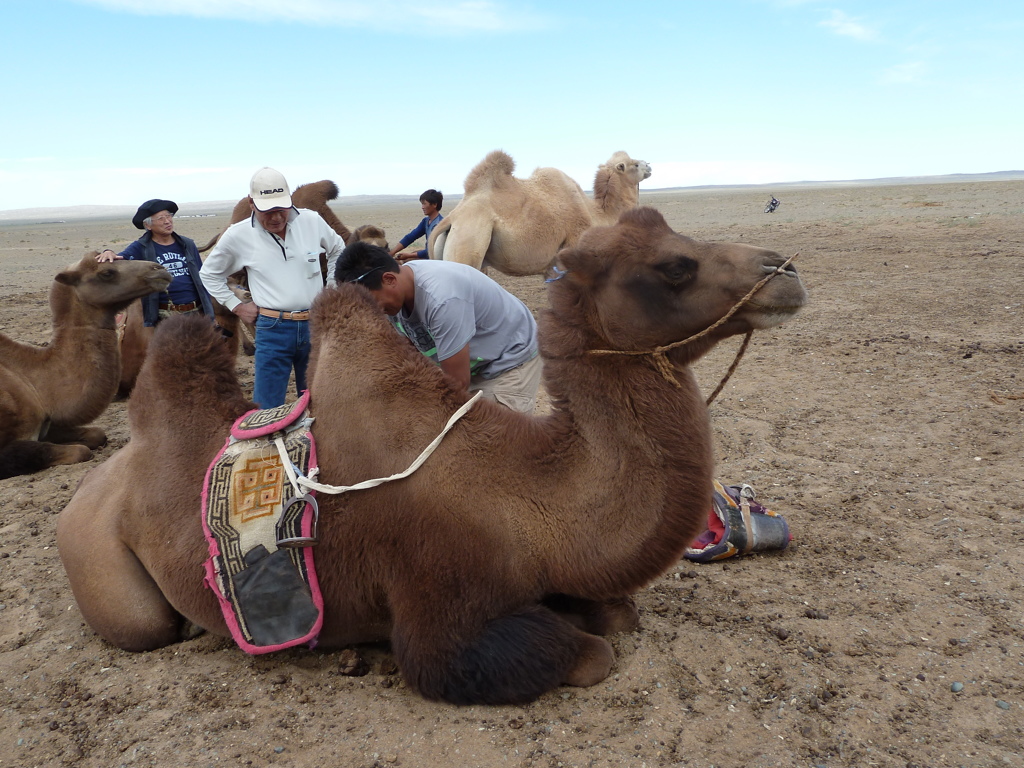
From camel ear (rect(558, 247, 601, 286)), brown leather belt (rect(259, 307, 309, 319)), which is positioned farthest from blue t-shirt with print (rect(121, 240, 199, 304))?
camel ear (rect(558, 247, 601, 286))

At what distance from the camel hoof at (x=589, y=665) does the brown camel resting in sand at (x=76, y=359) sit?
17.3ft

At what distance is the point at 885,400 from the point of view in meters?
6.75

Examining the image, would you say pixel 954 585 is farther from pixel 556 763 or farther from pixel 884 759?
pixel 556 763

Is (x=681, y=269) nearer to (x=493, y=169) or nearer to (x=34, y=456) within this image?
(x=34, y=456)

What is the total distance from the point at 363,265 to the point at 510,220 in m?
7.64

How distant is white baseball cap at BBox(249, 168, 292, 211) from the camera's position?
5.54 meters

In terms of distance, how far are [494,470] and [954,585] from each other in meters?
2.37

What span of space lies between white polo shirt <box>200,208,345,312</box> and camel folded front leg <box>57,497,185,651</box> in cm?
235

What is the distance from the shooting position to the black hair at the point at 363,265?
3928mm

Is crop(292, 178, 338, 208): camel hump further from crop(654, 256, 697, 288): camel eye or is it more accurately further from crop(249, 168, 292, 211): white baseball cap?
crop(654, 256, 697, 288): camel eye

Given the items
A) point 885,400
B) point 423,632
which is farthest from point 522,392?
point 885,400

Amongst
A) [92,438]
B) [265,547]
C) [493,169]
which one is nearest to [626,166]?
[493,169]

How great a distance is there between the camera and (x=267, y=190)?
556cm

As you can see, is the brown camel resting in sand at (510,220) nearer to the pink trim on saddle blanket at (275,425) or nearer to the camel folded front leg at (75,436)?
the camel folded front leg at (75,436)
